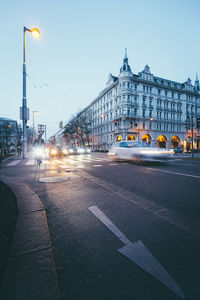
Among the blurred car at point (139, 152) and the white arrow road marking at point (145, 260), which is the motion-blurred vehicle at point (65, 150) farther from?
the white arrow road marking at point (145, 260)

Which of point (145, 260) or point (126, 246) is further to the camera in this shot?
point (126, 246)

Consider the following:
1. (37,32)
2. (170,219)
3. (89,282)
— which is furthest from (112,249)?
(37,32)

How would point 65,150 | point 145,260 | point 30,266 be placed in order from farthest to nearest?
point 65,150 → point 145,260 → point 30,266

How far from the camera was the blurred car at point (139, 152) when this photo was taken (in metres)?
9.36

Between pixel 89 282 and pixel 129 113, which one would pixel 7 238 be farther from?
pixel 129 113

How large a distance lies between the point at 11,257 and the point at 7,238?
0.33 m

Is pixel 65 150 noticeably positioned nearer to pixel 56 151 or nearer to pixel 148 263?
pixel 56 151

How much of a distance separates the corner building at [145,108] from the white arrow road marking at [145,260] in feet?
120

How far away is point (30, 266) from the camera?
1.38 metres

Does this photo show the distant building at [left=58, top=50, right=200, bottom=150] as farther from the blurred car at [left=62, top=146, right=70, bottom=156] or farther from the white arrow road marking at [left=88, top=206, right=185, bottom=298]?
the white arrow road marking at [left=88, top=206, right=185, bottom=298]

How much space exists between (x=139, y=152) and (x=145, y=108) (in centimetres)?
3719

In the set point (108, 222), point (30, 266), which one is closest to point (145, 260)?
point (108, 222)

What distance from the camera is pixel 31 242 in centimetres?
175

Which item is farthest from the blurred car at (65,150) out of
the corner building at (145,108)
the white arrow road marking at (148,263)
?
the white arrow road marking at (148,263)
